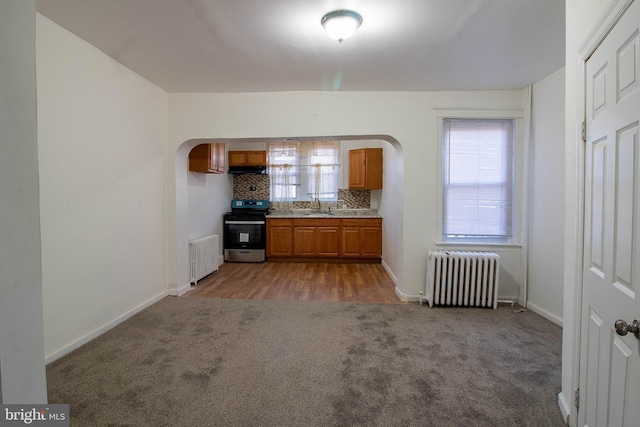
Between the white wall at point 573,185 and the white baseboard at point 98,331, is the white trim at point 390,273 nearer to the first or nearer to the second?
the white wall at point 573,185

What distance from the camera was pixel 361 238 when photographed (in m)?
5.64

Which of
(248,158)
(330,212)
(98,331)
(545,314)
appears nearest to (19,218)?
(98,331)

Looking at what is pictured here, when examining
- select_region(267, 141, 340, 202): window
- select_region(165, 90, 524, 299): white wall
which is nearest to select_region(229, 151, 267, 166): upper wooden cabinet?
select_region(267, 141, 340, 202): window

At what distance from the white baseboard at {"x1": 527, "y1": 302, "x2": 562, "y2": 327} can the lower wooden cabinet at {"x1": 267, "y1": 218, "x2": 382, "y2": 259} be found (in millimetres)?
2659

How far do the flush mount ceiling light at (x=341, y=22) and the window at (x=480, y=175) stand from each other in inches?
77.7

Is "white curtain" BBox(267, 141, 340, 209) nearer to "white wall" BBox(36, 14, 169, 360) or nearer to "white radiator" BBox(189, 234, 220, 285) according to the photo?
"white radiator" BBox(189, 234, 220, 285)

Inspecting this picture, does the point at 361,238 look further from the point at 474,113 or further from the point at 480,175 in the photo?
the point at 474,113

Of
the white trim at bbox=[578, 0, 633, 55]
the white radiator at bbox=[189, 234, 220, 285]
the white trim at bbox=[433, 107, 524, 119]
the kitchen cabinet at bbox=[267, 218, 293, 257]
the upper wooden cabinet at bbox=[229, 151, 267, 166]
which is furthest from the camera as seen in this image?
the upper wooden cabinet at bbox=[229, 151, 267, 166]

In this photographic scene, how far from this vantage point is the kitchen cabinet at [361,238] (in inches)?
222

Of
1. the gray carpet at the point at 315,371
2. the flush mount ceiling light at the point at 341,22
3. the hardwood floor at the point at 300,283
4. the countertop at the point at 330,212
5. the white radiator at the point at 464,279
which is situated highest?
the flush mount ceiling light at the point at 341,22

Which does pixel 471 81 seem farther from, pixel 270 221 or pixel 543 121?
pixel 270 221

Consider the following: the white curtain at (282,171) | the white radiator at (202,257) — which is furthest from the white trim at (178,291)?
the white curtain at (282,171)

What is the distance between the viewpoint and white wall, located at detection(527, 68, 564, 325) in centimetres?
292

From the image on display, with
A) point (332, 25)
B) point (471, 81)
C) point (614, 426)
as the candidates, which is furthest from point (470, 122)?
point (614, 426)
